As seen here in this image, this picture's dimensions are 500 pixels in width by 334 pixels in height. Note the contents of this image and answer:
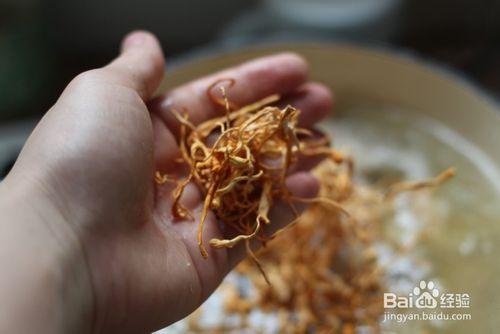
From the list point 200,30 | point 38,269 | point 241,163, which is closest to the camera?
point 38,269

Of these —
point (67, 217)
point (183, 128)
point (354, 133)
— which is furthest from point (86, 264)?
point (354, 133)

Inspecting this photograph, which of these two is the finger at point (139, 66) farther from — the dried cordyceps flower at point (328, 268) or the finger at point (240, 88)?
the dried cordyceps flower at point (328, 268)

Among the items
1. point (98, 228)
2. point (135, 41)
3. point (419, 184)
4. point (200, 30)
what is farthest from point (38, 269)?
point (200, 30)

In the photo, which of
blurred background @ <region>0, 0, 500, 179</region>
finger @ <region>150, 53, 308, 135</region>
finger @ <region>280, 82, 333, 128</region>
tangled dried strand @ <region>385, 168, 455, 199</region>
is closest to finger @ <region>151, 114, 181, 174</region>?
finger @ <region>150, 53, 308, 135</region>

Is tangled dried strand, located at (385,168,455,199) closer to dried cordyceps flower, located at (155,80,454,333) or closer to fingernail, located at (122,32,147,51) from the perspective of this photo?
dried cordyceps flower, located at (155,80,454,333)

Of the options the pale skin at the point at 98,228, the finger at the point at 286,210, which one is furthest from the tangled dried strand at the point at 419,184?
the pale skin at the point at 98,228

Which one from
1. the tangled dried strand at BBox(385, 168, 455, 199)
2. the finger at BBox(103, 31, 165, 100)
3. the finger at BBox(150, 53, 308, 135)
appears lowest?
the tangled dried strand at BBox(385, 168, 455, 199)

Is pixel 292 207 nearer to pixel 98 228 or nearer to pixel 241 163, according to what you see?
pixel 241 163
